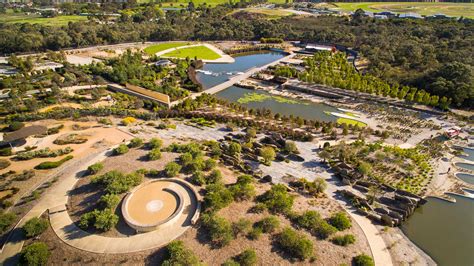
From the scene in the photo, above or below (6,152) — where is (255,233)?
below

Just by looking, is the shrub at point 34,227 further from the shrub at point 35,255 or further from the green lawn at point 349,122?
the green lawn at point 349,122

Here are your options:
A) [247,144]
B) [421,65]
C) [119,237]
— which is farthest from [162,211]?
[421,65]

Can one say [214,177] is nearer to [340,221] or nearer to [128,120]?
[340,221]

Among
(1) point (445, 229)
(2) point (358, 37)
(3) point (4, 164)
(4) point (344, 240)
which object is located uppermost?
(2) point (358, 37)

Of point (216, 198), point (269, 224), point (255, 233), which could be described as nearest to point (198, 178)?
point (216, 198)

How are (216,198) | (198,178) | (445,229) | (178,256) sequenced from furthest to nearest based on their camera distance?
(198,178) < (445,229) < (216,198) < (178,256)

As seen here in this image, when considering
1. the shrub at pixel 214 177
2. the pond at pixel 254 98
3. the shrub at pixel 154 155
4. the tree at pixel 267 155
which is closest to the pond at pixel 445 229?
the tree at pixel 267 155

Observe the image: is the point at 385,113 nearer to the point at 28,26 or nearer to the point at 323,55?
the point at 323,55
